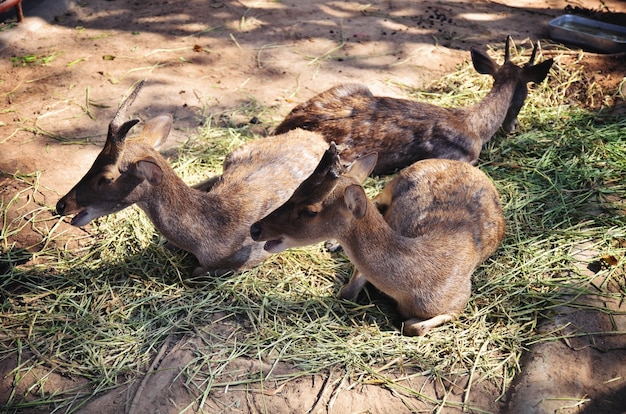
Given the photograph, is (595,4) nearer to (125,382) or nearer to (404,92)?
(404,92)

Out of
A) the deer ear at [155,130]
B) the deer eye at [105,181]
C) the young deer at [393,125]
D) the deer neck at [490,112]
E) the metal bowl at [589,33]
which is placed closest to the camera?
the deer eye at [105,181]

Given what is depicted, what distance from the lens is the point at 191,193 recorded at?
184 inches

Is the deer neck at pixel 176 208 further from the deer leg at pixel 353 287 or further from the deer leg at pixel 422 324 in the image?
the deer leg at pixel 422 324

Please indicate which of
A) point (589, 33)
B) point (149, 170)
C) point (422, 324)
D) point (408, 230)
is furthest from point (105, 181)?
point (589, 33)

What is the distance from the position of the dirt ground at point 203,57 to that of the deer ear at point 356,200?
4.74ft

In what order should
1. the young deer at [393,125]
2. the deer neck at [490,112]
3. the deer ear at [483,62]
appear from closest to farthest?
the young deer at [393,125] < the deer neck at [490,112] < the deer ear at [483,62]

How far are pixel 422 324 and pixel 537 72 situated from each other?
3.39 m

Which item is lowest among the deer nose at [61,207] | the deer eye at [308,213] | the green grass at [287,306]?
the green grass at [287,306]

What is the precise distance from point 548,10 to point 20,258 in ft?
25.7

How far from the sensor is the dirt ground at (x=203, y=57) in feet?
20.6

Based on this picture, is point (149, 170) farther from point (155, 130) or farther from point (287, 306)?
point (287, 306)

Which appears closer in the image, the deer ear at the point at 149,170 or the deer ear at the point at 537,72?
the deer ear at the point at 149,170

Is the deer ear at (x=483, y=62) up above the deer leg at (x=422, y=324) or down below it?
above

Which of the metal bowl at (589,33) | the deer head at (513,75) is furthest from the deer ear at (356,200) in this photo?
the metal bowl at (589,33)
